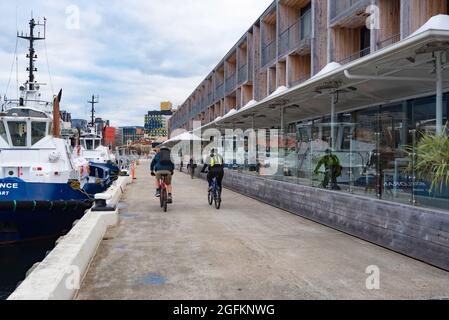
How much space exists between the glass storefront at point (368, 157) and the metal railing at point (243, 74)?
18960mm

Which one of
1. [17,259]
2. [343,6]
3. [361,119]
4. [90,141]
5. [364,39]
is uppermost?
[343,6]

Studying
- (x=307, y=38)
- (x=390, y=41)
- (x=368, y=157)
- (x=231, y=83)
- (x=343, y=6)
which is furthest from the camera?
(x=231, y=83)

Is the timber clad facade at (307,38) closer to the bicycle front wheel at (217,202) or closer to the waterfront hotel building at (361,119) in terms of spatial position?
the waterfront hotel building at (361,119)

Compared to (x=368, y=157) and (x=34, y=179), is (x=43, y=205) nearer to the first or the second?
(x=34, y=179)

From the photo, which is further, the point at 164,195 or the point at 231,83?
the point at 231,83

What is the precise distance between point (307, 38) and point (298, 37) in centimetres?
208

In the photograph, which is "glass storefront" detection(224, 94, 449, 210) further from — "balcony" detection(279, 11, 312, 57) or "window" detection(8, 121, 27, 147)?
"balcony" detection(279, 11, 312, 57)

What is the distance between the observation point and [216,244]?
27.0 ft

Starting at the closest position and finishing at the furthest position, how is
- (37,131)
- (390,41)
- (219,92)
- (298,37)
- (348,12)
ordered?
(37,131) → (390,41) → (348,12) → (298,37) → (219,92)

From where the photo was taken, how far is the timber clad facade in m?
16.4

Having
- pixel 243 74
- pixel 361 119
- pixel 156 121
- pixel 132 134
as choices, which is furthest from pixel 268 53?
pixel 156 121

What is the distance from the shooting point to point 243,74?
3531 cm

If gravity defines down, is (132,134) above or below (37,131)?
above
